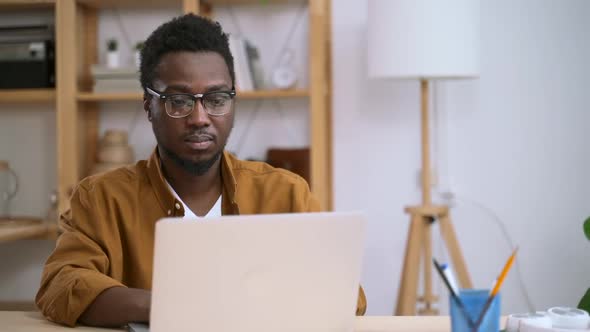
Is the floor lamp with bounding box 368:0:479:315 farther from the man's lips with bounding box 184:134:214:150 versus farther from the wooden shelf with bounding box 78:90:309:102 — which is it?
the man's lips with bounding box 184:134:214:150

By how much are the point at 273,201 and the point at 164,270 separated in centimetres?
74

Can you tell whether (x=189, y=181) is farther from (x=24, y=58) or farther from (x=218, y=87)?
(x=24, y=58)

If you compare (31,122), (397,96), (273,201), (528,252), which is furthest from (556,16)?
(31,122)

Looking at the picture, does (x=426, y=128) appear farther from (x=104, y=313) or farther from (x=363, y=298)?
(x=104, y=313)

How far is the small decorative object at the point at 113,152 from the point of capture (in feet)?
10.9

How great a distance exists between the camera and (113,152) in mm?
Result: 3326

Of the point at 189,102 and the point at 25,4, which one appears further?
the point at 25,4

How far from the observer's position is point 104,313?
1350 millimetres

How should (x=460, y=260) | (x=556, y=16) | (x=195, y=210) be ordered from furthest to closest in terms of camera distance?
(x=556, y=16)
(x=460, y=260)
(x=195, y=210)

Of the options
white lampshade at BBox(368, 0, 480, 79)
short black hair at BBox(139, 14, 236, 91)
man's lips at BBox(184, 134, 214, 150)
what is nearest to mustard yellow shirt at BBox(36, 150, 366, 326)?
man's lips at BBox(184, 134, 214, 150)

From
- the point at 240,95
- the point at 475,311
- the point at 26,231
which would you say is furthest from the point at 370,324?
the point at 26,231

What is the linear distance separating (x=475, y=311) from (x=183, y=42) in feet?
3.00

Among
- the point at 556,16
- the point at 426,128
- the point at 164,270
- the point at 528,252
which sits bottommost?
the point at 528,252

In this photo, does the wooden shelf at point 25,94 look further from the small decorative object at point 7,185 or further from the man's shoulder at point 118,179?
the man's shoulder at point 118,179
